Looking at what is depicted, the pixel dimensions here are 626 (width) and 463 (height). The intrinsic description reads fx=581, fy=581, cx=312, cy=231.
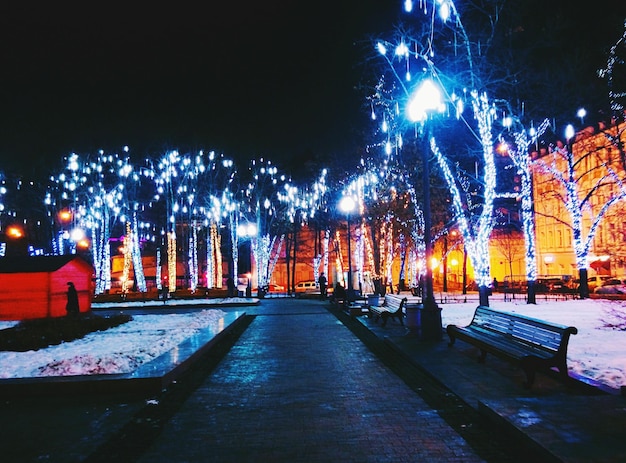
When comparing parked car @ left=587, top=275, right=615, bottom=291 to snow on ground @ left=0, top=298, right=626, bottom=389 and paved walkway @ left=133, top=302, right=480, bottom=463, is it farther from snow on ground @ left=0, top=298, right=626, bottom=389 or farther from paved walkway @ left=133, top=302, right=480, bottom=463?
paved walkway @ left=133, top=302, right=480, bottom=463

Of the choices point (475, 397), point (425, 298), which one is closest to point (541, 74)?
point (425, 298)

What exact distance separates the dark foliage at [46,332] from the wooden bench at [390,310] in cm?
867

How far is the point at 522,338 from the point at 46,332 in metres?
11.6

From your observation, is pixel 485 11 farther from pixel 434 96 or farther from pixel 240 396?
pixel 240 396

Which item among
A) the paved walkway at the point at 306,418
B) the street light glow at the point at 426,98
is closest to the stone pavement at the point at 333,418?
the paved walkway at the point at 306,418

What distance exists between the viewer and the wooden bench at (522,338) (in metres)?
8.09

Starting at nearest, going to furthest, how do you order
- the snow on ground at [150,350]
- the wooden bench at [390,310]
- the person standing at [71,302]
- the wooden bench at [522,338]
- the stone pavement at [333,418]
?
the stone pavement at [333,418], the wooden bench at [522,338], the snow on ground at [150,350], the wooden bench at [390,310], the person standing at [71,302]

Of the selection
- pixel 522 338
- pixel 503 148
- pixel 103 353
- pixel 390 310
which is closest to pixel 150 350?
pixel 103 353

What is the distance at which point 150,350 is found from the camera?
40.5 ft

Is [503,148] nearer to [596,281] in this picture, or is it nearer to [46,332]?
[596,281]

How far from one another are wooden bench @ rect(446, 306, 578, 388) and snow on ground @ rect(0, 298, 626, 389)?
0.83 metres

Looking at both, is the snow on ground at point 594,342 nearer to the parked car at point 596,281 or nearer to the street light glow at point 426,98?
the street light glow at point 426,98

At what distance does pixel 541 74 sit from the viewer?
24.2m

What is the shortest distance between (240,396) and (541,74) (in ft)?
68.5
